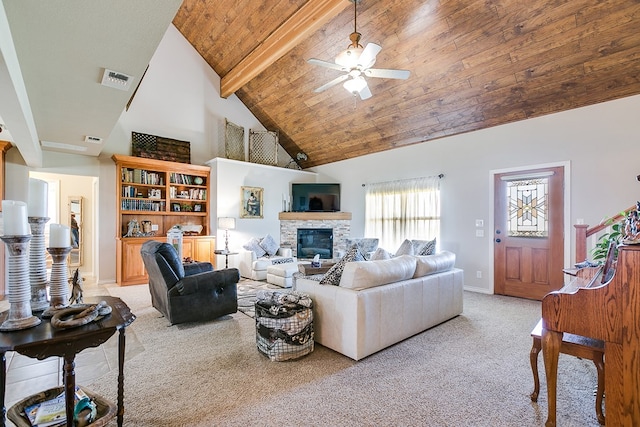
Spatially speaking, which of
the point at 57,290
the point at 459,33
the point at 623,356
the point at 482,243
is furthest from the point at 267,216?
the point at 623,356

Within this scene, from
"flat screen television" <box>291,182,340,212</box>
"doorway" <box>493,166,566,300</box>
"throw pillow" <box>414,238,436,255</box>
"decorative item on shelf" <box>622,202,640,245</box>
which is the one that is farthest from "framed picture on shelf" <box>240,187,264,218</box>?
"decorative item on shelf" <box>622,202,640,245</box>

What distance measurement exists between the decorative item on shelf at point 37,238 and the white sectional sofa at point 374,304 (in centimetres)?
197

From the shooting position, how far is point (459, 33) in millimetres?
3975

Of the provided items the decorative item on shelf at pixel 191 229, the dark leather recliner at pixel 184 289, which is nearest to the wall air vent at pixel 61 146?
the decorative item on shelf at pixel 191 229

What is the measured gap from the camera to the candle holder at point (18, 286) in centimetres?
136

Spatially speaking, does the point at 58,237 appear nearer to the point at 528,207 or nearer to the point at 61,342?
the point at 61,342

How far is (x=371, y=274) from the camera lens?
271 centimetres

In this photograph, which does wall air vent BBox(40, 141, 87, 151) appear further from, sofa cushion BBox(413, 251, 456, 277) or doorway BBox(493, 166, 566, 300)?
doorway BBox(493, 166, 566, 300)

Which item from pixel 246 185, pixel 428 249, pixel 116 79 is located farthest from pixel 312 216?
pixel 116 79

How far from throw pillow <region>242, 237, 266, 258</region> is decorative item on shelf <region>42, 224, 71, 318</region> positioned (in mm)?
4695

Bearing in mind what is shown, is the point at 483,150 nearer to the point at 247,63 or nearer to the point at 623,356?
the point at 623,356

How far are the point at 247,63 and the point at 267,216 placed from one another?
337 centimetres

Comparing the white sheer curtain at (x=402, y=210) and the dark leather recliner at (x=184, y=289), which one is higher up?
the white sheer curtain at (x=402, y=210)

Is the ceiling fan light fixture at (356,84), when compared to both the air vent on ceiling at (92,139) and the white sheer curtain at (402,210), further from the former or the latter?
the air vent on ceiling at (92,139)
